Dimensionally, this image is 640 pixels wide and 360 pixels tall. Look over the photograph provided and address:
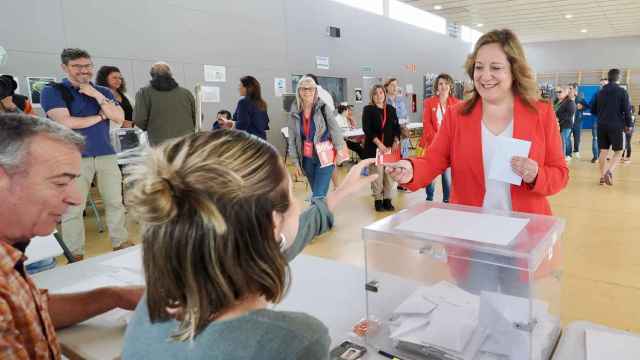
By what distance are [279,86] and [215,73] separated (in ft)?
5.51

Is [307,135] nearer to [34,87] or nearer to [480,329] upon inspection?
[480,329]

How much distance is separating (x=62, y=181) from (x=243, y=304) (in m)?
0.72

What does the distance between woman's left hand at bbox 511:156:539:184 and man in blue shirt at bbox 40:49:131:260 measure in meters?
2.92

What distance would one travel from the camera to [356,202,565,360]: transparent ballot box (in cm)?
96

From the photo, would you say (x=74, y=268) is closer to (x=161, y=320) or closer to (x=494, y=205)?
(x=161, y=320)

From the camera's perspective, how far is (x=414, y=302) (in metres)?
1.11

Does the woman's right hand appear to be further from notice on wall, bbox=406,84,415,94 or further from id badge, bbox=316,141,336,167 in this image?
notice on wall, bbox=406,84,415,94

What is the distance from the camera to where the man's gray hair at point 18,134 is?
1.03 meters

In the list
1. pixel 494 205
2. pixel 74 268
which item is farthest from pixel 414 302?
pixel 74 268

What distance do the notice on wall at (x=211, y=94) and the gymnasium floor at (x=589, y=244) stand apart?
2.50 metres

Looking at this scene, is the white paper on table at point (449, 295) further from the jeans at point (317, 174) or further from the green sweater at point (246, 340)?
the jeans at point (317, 174)

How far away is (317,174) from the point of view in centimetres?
425

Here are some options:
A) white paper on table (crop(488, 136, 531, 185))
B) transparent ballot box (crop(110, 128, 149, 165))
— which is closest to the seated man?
white paper on table (crop(488, 136, 531, 185))

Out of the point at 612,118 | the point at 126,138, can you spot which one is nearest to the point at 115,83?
the point at 126,138
